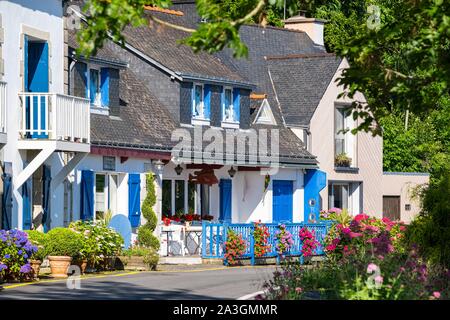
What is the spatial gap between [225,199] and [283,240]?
559 centimetres

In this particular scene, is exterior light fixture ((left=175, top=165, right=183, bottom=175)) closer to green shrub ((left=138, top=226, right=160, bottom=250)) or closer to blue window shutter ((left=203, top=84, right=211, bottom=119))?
blue window shutter ((left=203, top=84, right=211, bottom=119))

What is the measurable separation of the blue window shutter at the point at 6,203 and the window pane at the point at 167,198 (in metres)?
10.0

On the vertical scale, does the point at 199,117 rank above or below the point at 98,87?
below

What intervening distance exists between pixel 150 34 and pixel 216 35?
28381 mm

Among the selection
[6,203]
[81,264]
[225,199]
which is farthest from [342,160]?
[6,203]

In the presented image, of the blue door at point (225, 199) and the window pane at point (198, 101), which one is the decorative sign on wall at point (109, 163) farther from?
the blue door at point (225, 199)

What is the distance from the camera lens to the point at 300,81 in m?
49.1

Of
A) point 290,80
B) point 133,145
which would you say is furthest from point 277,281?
point 290,80

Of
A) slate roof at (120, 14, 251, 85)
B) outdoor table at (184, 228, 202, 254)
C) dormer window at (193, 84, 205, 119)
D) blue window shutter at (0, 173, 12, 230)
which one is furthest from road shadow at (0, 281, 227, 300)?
dormer window at (193, 84, 205, 119)

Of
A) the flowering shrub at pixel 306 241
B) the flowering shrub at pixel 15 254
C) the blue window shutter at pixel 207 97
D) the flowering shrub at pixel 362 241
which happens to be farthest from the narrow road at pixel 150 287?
the blue window shutter at pixel 207 97

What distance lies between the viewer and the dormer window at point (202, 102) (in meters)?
43.0

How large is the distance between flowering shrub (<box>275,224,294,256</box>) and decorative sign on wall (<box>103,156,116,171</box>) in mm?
4931

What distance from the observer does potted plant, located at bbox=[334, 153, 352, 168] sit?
49344 millimetres

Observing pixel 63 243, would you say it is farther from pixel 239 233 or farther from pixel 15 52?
pixel 239 233
